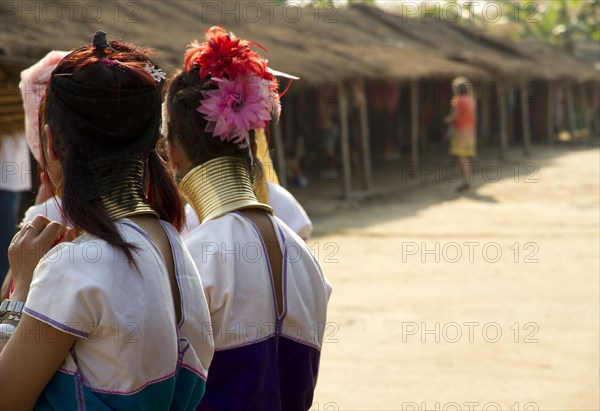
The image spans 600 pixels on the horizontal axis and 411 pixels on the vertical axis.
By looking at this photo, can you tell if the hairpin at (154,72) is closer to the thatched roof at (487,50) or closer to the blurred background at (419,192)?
the blurred background at (419,192)

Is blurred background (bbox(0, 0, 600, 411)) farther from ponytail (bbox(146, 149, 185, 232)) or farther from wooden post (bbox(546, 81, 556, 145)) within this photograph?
ponytail (bbox(146, 149, 185, 232))

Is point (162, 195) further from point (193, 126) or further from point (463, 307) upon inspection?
point (463, 307)

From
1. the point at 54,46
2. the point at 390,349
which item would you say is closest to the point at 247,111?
the point at 390,349

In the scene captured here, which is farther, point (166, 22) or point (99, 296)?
point (166, 22)

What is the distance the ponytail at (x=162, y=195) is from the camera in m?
2.18

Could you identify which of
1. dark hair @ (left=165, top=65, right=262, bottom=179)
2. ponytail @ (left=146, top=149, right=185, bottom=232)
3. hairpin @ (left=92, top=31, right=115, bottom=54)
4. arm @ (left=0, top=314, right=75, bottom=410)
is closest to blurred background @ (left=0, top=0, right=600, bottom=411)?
dark hair @ (left=165, top=65, right=262, bottom=179)

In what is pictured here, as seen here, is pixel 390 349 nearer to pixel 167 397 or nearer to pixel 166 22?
pixel 167 397

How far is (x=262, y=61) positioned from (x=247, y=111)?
25cm

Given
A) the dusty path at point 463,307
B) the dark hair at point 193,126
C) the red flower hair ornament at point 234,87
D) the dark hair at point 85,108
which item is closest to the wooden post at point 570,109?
the dusty path at point 463,307

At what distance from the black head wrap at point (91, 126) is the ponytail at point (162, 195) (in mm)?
176

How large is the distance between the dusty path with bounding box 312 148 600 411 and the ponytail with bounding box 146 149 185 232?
10.5 ft

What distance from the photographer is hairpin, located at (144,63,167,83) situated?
2.06 m

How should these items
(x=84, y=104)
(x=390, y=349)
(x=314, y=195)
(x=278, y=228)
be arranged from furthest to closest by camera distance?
(x=314, y=195) → (x=390, y=349) → (x=278, y=228) → (x=84, y=104)

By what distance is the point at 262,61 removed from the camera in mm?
3033
